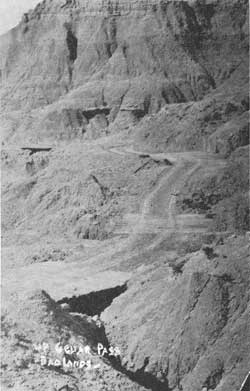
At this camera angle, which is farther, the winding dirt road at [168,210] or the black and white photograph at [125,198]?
the winding dirt road at [168,210]

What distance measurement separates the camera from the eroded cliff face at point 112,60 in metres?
41.3

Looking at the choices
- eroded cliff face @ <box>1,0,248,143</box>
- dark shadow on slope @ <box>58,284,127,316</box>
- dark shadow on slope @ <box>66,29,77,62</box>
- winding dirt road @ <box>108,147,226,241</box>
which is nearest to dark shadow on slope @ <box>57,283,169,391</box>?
dark shadow on slope @ <box>58,284,127,316</box>

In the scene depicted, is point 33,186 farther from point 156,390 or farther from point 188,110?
point 156,390

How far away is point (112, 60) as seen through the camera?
44062 mm

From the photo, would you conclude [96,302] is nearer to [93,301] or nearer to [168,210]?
[93,301]

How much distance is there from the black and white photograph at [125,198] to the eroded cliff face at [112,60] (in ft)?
0.32

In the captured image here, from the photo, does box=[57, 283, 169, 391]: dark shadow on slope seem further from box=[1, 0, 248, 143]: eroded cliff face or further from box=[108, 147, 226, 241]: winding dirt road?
box=[1, 0, 248, 143]: eroded cliff face

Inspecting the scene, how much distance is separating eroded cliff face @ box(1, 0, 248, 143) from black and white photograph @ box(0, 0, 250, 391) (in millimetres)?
Result: 96

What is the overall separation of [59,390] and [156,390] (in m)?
3.00

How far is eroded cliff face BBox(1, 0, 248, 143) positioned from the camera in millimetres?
41344

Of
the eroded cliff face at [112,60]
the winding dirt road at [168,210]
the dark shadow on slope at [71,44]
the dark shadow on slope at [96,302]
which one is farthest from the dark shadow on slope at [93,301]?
the dark shadow on slope at [71,44]

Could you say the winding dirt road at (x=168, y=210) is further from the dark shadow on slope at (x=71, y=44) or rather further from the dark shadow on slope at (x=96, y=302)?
the dark shadow on slope at (x=71, y=44)

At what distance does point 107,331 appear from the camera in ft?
50.6

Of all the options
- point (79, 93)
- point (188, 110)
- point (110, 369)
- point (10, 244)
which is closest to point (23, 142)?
point (79, 93)
